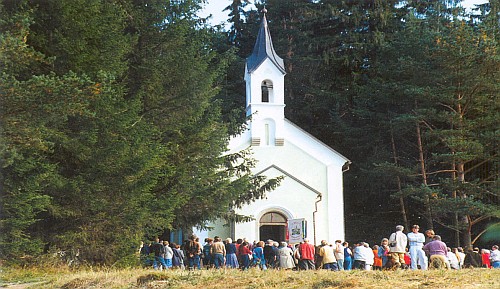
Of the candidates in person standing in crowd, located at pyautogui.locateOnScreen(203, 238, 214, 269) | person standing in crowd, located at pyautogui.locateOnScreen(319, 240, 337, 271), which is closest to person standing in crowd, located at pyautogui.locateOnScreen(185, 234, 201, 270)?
person standing in crowd, located at pyautogui.locateOnScreen(203, 238, 214, 269)

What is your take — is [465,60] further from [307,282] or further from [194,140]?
[307,282]

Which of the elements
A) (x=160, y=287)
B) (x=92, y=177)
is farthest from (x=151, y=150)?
(x=160, y=287)

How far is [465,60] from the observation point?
29688 mm

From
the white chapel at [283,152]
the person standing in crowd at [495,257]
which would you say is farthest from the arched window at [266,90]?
the person standing in crowd at [495,257]

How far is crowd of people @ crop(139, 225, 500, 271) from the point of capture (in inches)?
696

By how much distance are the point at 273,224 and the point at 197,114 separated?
8720 millimetres

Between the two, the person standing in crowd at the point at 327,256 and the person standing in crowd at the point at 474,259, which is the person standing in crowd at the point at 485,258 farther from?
the person standing in crowd at the point at 327,256

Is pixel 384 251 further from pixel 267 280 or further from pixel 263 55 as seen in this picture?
pixel 263 55

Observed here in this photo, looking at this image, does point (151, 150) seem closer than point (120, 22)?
Yes

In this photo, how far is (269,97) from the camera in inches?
1211

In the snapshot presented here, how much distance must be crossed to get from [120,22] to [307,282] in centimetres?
1119

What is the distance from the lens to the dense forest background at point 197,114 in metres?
15.3

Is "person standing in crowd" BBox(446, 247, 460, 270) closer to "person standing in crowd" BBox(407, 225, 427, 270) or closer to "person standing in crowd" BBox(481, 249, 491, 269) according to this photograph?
"person standing in crowd" BBox(407, 225, 427, 270)

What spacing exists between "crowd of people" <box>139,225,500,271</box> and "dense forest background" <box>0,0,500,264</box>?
1.07 m
